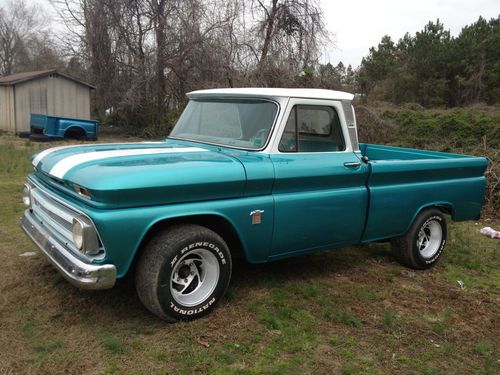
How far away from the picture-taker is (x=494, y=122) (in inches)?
593

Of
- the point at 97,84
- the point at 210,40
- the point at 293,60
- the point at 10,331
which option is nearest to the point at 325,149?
the point at 10,331

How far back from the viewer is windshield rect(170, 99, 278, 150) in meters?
4.25

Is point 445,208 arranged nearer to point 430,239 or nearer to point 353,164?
point 430,239

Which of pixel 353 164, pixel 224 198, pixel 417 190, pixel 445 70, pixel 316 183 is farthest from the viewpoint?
pixel 445 70

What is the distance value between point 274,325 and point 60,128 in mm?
15561

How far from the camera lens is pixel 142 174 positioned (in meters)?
3.29

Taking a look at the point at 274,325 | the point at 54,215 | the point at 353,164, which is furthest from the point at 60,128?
the point at 274,325

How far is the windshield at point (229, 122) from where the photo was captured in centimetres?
425

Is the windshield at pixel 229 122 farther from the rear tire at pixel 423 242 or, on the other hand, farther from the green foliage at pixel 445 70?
the green foliage at pixel 445 70

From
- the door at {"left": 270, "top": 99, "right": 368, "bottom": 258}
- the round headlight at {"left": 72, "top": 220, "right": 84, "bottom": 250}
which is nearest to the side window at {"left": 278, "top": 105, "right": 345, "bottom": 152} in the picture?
the door at {"left": 270, "top": 99, "right": 368, "bottom": 258}

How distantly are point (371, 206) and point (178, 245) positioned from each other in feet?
6.72

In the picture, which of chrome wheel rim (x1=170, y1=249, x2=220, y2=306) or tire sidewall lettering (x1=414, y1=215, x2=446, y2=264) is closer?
chrome wheel rim (x1=170, y1=249, x2=220, y2=306)

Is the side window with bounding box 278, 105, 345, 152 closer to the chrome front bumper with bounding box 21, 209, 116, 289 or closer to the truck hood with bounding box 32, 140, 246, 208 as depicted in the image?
the truck hood with bounding box 32, 140, 246, 208

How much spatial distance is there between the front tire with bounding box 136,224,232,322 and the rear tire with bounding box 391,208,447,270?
A: 90.8 inches
